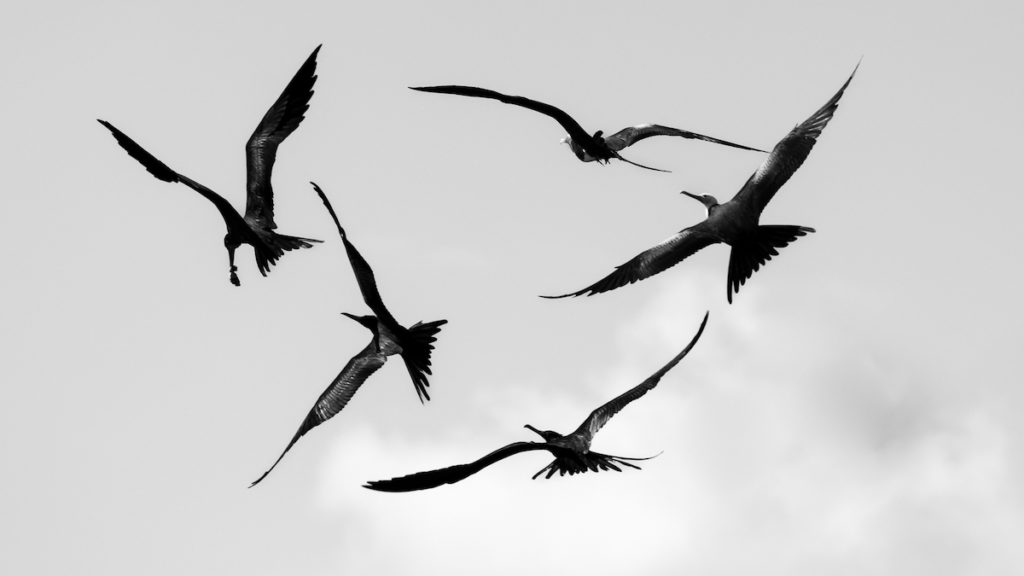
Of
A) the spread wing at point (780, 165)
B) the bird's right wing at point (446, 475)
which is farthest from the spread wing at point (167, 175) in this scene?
the spread wing at point (780, 165)

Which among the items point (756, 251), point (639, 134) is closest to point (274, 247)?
point (639, 134)

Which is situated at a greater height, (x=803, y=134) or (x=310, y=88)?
(x=310, y=88)

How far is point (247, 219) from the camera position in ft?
90.1

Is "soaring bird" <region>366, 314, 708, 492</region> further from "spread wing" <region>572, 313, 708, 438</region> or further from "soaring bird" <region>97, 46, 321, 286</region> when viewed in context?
"soaring bird" <region>97, 46, 321, 286</region>

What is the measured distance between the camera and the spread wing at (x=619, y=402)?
23562 millimetres

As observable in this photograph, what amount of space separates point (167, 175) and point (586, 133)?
6.31m

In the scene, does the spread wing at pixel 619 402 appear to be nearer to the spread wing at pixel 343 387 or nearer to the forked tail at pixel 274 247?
the spread wing at pixel 343 387

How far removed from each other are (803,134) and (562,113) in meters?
3.41

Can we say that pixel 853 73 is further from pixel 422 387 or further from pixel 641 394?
pixel 422 387

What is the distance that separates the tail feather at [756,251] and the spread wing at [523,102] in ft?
9.60

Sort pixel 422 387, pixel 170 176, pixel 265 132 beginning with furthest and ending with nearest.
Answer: pixel 265 132 → pixel 170 176 → pixel 422 387

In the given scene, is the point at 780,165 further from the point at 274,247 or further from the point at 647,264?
the point at 274,247

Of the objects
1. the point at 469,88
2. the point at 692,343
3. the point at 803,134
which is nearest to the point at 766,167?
the point at 803,134

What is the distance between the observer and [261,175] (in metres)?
28.1
